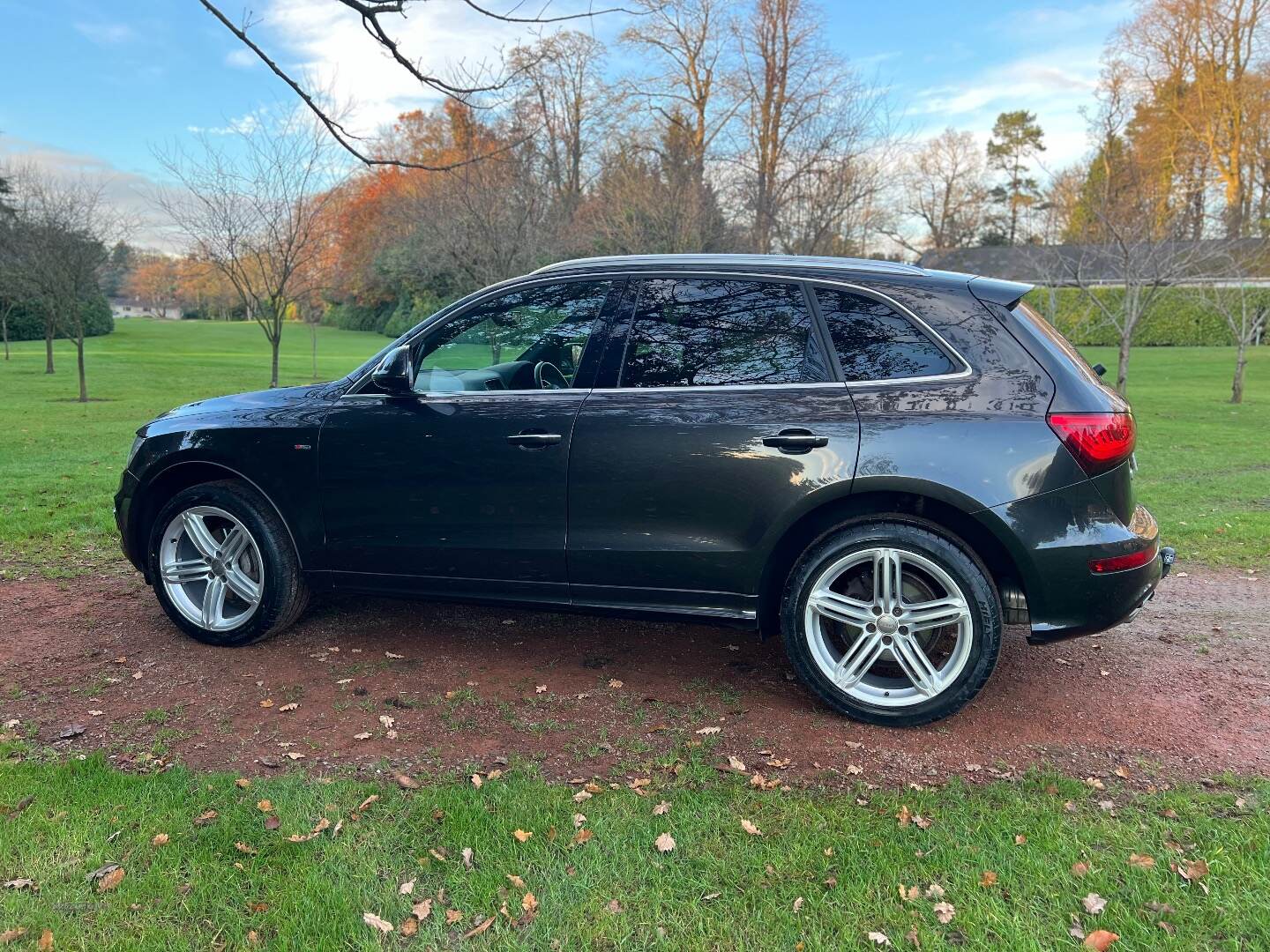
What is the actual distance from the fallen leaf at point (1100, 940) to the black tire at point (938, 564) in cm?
115

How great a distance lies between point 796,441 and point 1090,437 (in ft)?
3.54

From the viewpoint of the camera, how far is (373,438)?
4.00m

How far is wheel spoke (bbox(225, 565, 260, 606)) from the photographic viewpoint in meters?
4.32

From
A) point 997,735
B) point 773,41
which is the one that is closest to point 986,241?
point 773,41

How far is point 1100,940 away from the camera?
2291 millimetres

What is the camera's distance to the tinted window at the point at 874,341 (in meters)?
3.47

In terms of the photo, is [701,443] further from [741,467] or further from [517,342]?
[517,342]

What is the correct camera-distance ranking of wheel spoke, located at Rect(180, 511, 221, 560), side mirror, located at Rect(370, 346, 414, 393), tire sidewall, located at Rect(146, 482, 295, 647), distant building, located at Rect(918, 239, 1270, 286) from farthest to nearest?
distant building, located at Rect(918, 239, 1270, 286) < wheel spoke, located at Rect(180, 511, 221, 560) < tire sidewall, located at Rect(146, 482, 295, 647) < side mirror, located at Rect(370, 346, 414, 393)

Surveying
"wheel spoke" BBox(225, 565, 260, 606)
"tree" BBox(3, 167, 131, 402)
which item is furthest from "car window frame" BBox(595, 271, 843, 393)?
"tree" BBox(3, 167, 131, 402)

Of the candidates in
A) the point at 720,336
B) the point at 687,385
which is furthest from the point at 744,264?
the point at 687,385

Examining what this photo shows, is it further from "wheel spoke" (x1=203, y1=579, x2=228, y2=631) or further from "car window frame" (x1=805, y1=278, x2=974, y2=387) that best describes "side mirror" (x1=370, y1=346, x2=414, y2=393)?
"car window frame" (x1=805, y1=278, x2=974, y2=387)

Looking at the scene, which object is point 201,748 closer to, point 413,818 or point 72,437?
Answer: point 413,818

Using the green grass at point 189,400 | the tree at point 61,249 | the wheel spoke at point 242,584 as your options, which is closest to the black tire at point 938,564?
the wheel spoke at point 242,584

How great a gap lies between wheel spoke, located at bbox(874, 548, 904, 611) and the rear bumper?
1.40ft
